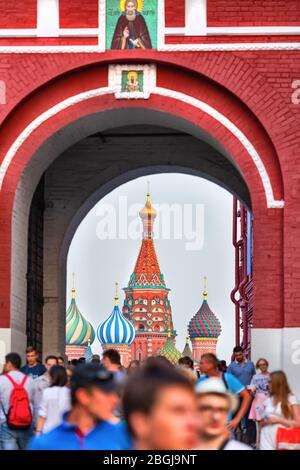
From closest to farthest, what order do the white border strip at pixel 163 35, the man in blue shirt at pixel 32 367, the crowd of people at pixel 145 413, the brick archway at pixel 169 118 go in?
the crowd of people at pixel 145 413 → the man in blue shirt at pixel 32 367 → the brick archway at pixel 169 118 → the white border strip at pixel 163 35

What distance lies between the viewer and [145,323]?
3248 inches

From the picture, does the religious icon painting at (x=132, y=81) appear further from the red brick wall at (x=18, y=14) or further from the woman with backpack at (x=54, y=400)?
the woman with backpack at (x=54, y=400)

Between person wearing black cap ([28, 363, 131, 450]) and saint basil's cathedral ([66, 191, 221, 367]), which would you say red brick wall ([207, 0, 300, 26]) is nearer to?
person wearing black cap ([28, 363, 131, 450])

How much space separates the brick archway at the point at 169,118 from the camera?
20.3 m

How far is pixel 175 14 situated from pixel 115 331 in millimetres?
53516

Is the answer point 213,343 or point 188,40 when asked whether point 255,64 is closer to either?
point 188,40

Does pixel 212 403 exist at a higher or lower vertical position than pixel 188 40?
lower

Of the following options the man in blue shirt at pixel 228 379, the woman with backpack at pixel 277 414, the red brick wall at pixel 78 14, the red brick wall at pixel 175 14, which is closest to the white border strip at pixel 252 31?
the red brick wall at pixel 175 14

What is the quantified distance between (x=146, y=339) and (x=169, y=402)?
76695 mm

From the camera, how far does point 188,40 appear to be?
2069 centimetres

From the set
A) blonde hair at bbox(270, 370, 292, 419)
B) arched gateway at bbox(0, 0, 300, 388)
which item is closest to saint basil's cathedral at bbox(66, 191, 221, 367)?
arched gateway at bbox(0, 0, 300, 388)

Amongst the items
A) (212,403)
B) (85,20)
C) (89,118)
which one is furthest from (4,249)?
(212,403)

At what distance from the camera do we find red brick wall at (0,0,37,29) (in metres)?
20.8
